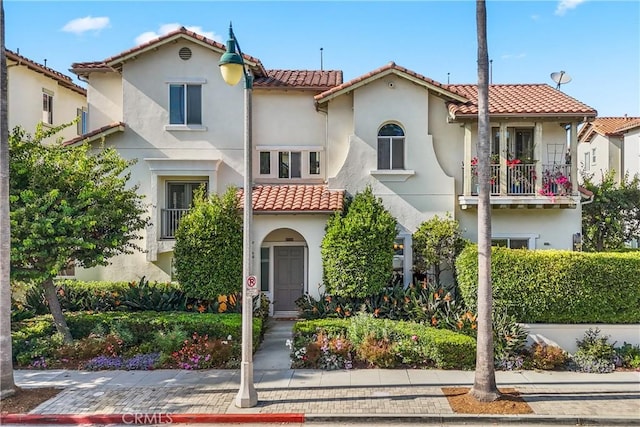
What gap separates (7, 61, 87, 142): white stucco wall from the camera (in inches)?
755

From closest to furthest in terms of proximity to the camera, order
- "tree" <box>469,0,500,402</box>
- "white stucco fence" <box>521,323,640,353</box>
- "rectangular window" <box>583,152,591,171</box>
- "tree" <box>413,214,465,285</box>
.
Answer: "tree" <box>469,0,500,402</box>
"white stucco fence" <box>521,323,640,353</box>
"tree" <box>413,214,465,285</box>
"rectangular window" <box>583,152,591,171</box>

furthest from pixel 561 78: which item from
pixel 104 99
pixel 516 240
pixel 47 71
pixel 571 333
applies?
pixel 47 71

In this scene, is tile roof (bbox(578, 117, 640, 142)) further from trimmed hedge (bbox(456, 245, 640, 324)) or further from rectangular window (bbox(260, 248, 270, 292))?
rectangular window (bbox(260, 248, 270, 292))

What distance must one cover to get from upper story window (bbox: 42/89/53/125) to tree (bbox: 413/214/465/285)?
16836 mm

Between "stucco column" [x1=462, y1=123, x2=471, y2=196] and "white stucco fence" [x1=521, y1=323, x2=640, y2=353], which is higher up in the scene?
"stucco column" [x1=462, y1=123, x2=471, y2=196]

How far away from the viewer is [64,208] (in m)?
Answer: 10.9

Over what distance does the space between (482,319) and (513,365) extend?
110 inches

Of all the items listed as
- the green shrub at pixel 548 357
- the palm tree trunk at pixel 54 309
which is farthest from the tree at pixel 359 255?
the palm tree trunk at pixel 54 309

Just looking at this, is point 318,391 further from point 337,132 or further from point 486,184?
point 337,132

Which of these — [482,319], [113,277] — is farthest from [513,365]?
[113,277]

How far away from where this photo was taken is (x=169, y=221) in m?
16.3

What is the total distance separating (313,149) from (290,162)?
3.03ft

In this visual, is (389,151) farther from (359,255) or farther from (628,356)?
(628,356)

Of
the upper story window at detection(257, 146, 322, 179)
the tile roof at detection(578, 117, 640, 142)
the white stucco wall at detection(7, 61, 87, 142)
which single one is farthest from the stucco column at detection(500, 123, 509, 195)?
the white stucco wall at detection(7, 61, 87, 142)
